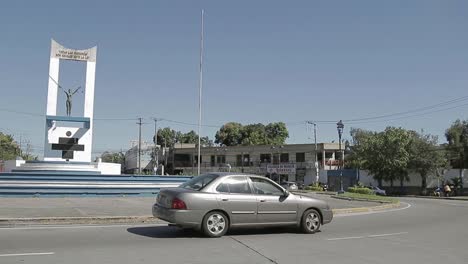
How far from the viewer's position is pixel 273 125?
11962 centimetres

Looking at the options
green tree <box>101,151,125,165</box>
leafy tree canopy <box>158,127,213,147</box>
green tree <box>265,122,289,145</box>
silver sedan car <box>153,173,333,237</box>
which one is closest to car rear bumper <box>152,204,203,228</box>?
silver sedan car <box>153,173,333,237</box>

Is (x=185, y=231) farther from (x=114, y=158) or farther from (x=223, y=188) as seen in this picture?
(x=114, y=158)

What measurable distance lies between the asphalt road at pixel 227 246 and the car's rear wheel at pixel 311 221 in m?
0.24

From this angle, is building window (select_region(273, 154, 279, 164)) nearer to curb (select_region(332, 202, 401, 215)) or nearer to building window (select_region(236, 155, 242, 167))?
building window (select_region(236, 155, 242, 167))

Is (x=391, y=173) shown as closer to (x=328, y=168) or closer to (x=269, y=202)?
(x=328, y=168)

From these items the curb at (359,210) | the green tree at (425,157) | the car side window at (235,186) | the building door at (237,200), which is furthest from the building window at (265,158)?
the building door at (237,200)

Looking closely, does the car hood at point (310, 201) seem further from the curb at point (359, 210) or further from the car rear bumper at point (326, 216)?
the curb at point (359, 210)

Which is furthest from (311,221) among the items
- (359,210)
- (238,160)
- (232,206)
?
(238,160)

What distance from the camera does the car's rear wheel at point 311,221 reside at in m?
13.5

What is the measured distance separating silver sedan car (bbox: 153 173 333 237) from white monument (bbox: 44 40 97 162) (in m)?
21.8

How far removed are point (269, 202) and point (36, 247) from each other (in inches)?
217

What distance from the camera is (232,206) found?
40.4 ft

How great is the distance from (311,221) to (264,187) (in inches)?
64.2

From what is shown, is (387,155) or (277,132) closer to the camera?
(387,155)
